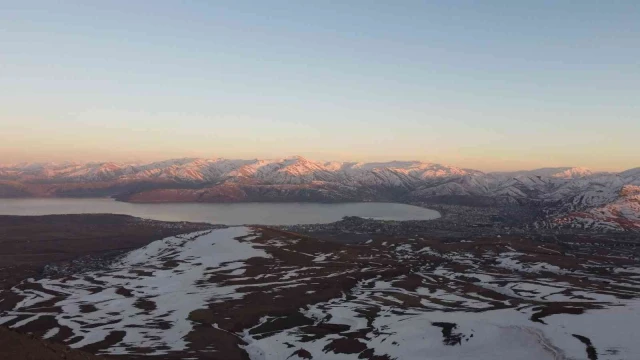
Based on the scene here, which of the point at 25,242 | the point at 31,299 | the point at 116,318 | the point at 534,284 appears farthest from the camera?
the point at 25,242

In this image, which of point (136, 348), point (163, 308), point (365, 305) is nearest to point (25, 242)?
point (163, 308)

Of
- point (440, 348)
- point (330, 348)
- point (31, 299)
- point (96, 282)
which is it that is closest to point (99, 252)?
point (96, 282)

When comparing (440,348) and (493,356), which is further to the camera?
(440,348)

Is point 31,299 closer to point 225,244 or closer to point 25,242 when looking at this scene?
point 225,244

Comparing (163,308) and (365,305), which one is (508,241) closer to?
(365,305)

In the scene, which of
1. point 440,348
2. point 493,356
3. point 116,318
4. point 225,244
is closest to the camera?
point 493,356

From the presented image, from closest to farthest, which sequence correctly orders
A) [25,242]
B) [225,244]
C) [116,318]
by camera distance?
[116,318] < [225,244] < [25,242]

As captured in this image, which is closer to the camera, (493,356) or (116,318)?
(493,356)

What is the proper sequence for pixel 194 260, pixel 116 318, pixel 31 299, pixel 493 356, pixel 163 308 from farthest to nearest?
pixel 194 260
pixel 31 299
pixel 163 308
pixel 116 318
pixel 493 356

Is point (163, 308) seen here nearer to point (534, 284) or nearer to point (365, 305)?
point (365, 305)
